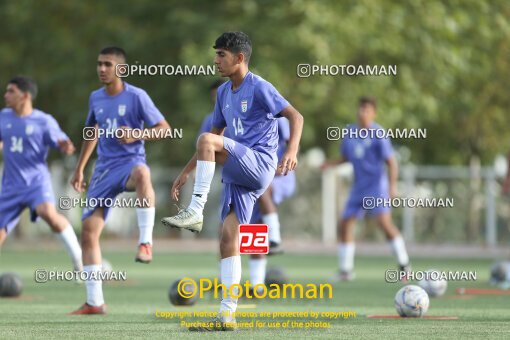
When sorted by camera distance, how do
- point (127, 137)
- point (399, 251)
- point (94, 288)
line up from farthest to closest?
point (399, 251)
point (94, 288)
point (127, 137)

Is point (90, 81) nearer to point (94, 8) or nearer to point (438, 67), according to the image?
point (94, 8)

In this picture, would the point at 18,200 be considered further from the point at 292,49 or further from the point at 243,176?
the point at 292,49

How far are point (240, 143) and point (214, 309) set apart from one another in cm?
328

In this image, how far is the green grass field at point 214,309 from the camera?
9695 millimetres

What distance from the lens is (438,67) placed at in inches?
1257

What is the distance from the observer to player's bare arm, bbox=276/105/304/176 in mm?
9164

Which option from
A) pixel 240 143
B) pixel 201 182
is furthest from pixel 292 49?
pixel 201 182

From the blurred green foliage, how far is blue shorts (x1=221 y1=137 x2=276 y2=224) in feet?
61.4

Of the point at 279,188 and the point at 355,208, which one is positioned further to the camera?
the point at 355,208

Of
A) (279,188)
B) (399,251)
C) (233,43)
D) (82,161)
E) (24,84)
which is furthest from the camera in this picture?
(399,251)

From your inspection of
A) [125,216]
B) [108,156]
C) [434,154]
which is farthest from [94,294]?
[434,154]

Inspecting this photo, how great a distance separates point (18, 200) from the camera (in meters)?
14.1

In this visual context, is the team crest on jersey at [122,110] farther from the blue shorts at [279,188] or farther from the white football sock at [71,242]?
the blue shorts at [279,188]

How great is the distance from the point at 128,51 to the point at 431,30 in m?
8.49
